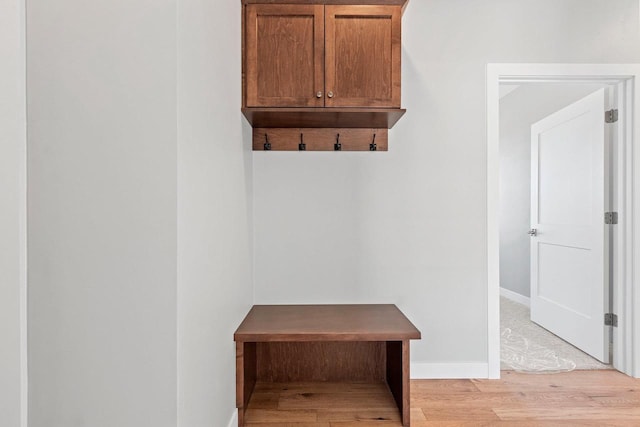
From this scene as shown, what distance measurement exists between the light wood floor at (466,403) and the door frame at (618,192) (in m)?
0.23

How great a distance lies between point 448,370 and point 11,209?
2390 mm

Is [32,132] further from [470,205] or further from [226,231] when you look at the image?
[470,205]

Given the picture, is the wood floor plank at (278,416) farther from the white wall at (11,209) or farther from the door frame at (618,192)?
the door frame at (618,192)

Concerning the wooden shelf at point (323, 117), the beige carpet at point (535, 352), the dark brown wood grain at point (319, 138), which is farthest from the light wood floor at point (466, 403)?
the wooden shelf at point (323, 117)

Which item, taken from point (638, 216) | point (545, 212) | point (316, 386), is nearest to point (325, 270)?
point (316, 386)

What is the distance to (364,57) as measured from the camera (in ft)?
6.84

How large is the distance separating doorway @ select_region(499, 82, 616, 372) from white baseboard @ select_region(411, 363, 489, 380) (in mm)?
319

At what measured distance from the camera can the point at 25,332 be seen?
1104 mm

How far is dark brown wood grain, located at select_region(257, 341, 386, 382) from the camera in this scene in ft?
7.86

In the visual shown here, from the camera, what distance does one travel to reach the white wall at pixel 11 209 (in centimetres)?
108

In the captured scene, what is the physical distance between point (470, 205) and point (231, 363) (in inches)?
66.4

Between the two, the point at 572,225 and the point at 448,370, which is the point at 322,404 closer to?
the point at 448,370

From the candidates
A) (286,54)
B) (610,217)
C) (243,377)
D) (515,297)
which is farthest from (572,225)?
(243,377)

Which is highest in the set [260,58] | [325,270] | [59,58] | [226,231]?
[260,58]
